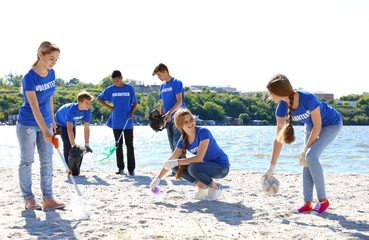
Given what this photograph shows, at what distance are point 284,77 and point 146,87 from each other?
14577cm

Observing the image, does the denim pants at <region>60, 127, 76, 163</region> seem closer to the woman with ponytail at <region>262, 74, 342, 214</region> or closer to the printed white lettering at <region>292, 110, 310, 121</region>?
the woman with ponytail at <region>262, 74, 342, 214</region>

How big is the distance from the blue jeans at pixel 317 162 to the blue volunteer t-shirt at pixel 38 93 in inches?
95.3

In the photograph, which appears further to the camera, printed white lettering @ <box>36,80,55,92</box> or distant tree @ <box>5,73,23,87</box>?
distant tree @ <box>5,73,23,87</box>

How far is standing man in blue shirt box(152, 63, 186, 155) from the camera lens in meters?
5.41

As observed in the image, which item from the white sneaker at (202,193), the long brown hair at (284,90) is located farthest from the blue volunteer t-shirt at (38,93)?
→ the long brown hair at (284,90)

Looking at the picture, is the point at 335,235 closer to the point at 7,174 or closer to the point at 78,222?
the point at 78,222

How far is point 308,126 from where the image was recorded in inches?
137

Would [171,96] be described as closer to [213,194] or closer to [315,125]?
[213,194]

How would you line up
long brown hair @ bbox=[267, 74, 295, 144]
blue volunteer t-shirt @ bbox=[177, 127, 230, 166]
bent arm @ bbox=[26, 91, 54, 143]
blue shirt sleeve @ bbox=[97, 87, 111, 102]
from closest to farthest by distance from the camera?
long brown hair @ bbox=[267, 74, 295, 144] < bent arm @ bbox=[26, 91, 54, 143] < blue volunteer t-shirt @ bbox=[177, 127, 230, 166] < blue shirt sleeve @ bbox=[97, 87, 111, 102]

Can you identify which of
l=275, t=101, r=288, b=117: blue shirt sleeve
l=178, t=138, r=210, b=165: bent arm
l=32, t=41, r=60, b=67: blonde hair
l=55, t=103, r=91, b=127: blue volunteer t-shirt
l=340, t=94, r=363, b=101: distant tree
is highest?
l=32, t=41, r=60, b=67: blonde hair

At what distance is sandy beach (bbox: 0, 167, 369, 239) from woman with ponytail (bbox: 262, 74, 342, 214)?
0.30 metres

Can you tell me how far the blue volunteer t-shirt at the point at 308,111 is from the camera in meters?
3.17

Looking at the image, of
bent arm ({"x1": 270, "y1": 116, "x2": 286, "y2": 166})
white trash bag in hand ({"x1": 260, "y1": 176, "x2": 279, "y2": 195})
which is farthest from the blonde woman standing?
bent arm ({"x1": 270, "y1": 116, "x2": 286, "y2": 166})

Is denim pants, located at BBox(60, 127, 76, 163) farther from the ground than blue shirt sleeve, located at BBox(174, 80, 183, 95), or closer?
closer
